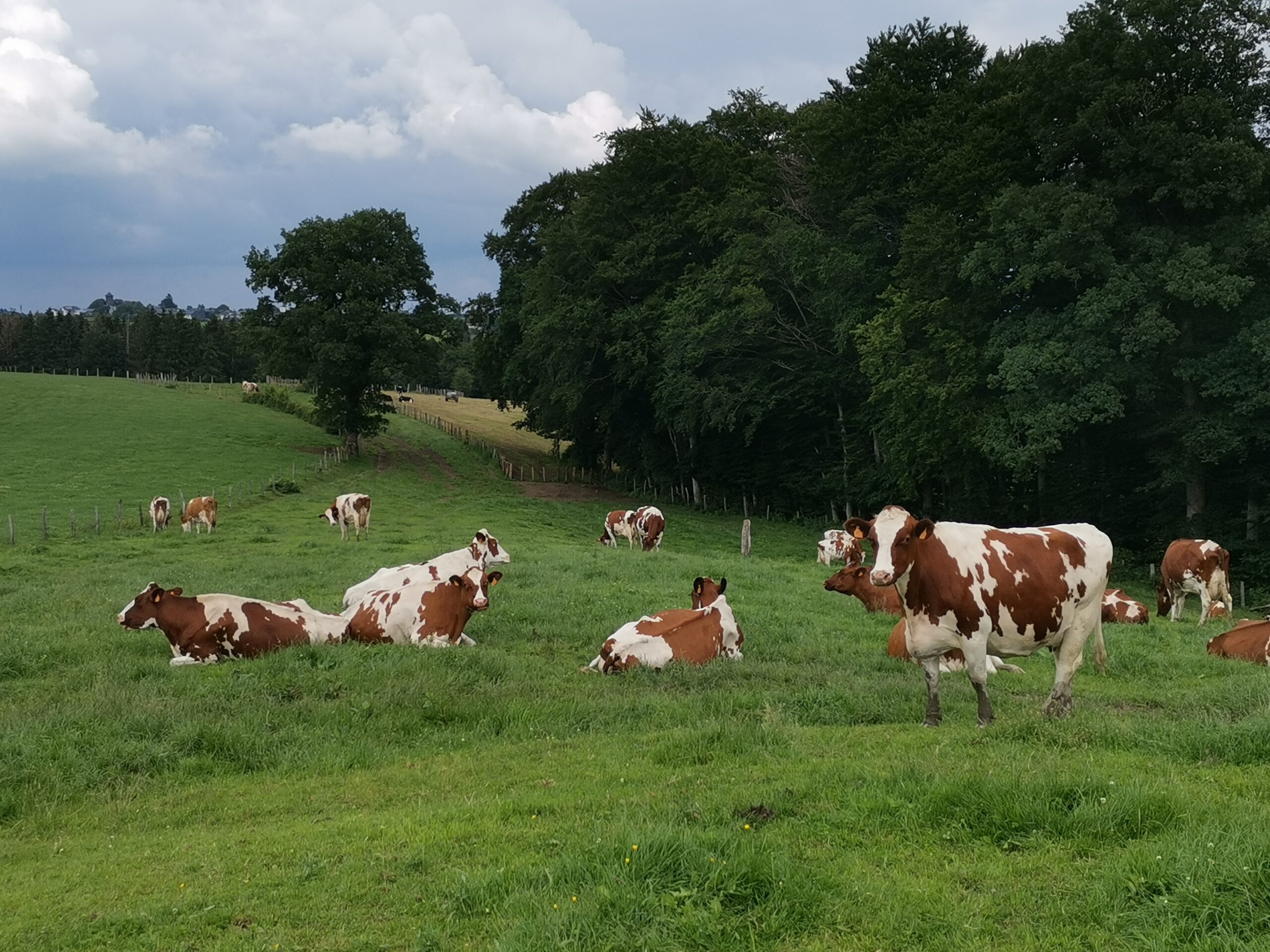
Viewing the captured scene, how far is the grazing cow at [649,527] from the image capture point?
31.2m

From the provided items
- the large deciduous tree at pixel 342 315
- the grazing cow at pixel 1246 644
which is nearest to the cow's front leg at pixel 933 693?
the grazing cow at pixel 1246 644

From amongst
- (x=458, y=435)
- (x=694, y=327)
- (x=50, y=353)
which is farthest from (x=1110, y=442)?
(x=50, y=353)

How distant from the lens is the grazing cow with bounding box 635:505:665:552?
31.2 metres

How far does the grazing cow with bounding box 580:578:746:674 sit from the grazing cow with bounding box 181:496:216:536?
74.4 feet

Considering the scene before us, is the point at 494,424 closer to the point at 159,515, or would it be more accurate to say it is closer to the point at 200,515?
the point at 159,515

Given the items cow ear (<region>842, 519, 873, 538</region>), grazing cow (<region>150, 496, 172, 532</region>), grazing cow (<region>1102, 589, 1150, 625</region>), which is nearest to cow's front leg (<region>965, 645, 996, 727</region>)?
cow ear (<region>842, 519, 873, 538</region>)

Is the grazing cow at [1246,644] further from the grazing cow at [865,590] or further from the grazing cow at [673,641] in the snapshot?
the grazing cow at [673,641]

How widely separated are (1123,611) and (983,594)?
483 inches

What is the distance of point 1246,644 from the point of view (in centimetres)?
1400

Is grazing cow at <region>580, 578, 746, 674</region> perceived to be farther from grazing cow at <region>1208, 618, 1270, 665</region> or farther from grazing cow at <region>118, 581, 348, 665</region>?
grazing cow at <region>1208, 618, 1270, 665</region>

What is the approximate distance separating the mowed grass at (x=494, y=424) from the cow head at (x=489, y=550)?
120ft

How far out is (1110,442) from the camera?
31203mm

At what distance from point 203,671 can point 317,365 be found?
4026cm

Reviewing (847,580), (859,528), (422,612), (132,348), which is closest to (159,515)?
(422,612)
